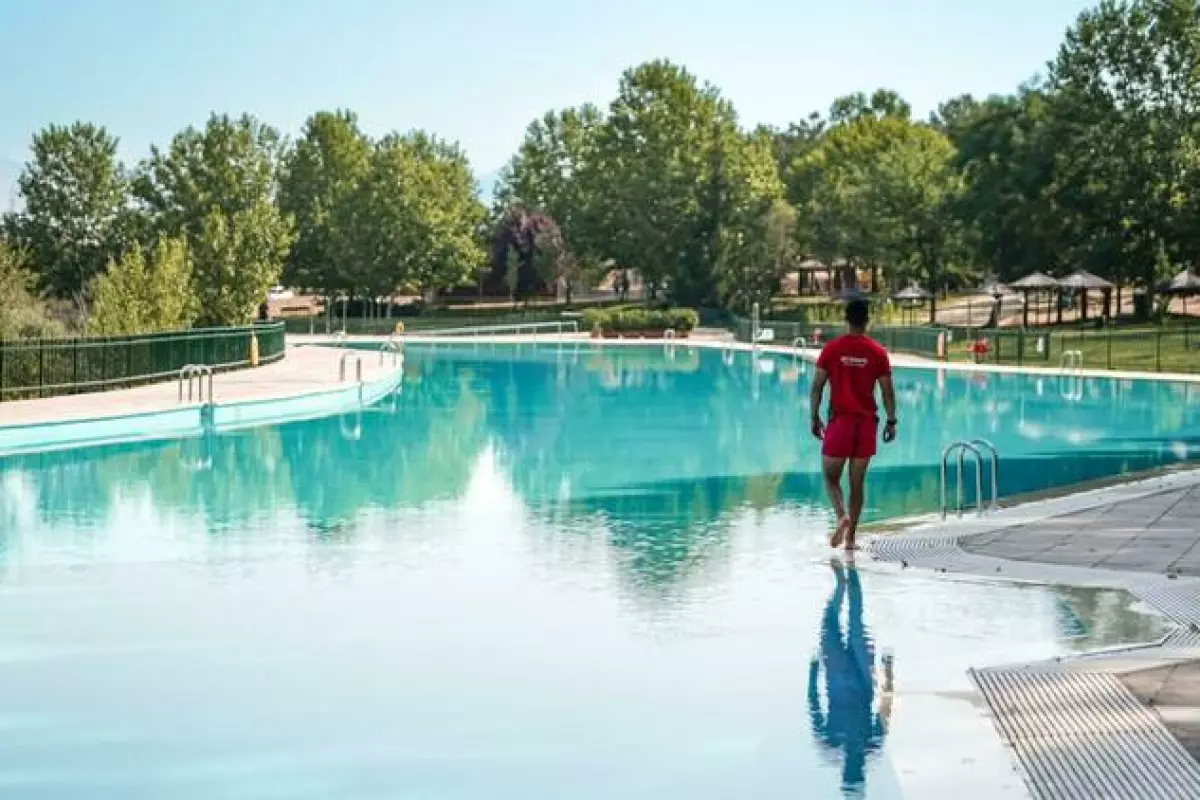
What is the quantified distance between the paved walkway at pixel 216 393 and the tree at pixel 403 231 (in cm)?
4407

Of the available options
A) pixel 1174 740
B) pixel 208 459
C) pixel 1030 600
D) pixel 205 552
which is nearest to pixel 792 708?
pixel 1174 740

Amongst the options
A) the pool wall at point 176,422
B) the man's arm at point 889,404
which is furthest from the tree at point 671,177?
the man's arm at point 889,404

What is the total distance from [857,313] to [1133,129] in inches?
2380

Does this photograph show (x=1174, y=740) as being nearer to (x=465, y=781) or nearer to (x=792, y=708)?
(x=792, y=708)

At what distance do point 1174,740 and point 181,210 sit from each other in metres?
86.8

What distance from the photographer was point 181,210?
299ft

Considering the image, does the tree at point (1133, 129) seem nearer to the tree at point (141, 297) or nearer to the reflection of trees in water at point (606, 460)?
the reflection of trees in water at point (606, 460)

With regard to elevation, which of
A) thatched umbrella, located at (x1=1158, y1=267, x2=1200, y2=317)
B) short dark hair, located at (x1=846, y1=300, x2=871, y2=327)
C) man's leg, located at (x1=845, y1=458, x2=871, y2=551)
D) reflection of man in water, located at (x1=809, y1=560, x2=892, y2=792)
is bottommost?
reflection of man in water, located at (x1=809, y1=560, x2=892, y2=792)

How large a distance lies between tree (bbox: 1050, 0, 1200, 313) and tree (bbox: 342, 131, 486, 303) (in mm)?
40058

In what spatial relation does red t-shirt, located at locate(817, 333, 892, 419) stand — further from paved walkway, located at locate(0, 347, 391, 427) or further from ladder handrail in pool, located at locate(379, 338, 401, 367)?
ladder handrail in pool, located at locate(379, 338, 401, 367)

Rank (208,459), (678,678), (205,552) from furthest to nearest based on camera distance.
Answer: (208,459)
(205,552)
(678,678)

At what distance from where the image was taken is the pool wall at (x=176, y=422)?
28.4m

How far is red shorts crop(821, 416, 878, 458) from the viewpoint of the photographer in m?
14.4

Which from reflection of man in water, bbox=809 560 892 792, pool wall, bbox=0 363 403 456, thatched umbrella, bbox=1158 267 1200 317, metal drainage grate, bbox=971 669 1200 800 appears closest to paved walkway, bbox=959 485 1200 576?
reflection of man in water, bbox=809 560 892 792
